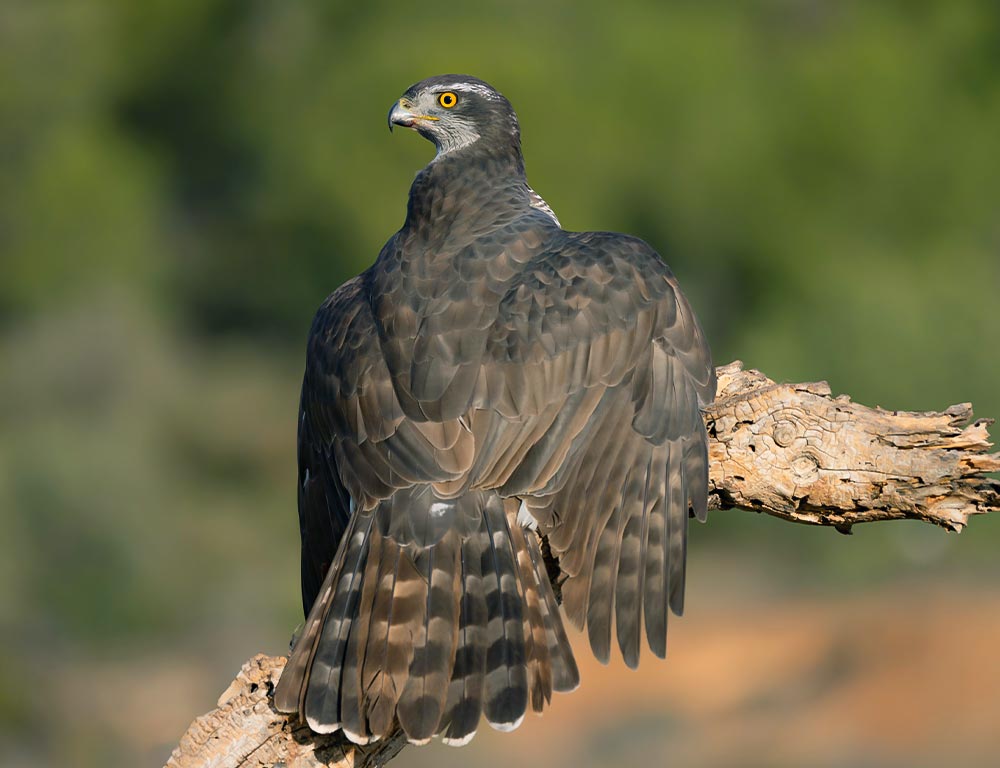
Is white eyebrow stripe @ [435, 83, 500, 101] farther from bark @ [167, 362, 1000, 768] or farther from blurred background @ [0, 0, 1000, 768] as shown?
blurred background @ [0, 0, 1000, 768]

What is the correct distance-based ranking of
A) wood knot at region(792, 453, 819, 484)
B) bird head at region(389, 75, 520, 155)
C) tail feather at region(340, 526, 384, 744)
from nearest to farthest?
tail feather at region(340, 526, 384, 744) < wood knot at region(792, 453, 819, 484) < bird head at region(389, 75, 520, 155)

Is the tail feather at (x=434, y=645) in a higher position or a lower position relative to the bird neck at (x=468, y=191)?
lower

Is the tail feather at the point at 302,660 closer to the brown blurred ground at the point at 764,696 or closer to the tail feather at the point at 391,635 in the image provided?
the tail feather at the point at 391,635

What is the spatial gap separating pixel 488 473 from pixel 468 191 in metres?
1.51

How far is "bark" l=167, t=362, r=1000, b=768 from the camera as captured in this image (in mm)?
5074

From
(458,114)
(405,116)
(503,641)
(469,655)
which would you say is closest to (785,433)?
(503,641)

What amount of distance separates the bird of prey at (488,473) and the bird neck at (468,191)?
0.14 metres

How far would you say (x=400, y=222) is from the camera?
18859 mm

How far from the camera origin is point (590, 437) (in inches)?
204

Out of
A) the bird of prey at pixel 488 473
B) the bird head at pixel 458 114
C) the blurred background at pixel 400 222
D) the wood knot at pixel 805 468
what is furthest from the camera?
the blurred background at pixel 400 222

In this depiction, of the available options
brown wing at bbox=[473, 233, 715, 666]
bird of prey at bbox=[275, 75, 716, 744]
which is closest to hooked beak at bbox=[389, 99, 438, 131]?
bird of prey at bbox=[275, 75, 716, 744]

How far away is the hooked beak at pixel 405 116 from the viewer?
6359 millimetres

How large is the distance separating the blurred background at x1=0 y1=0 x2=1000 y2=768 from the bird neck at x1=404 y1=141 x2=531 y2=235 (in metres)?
9.59

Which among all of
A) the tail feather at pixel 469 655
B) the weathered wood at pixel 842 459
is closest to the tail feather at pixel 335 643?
the tail feather at pixel 469 655
